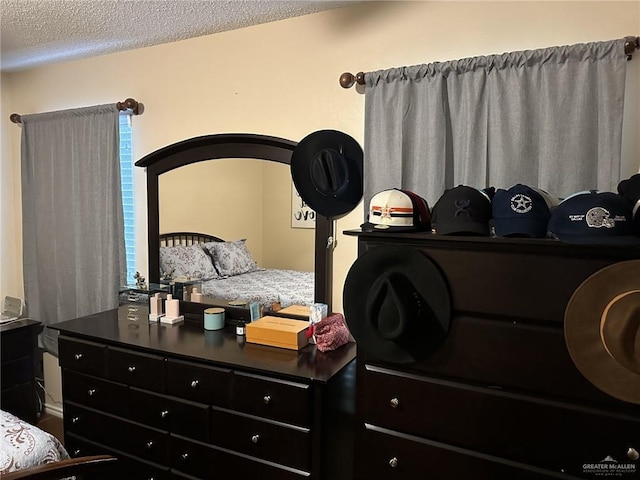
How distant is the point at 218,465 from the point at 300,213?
1191 mm

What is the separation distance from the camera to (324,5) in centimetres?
213

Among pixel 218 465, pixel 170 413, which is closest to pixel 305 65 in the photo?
pixel 170 413

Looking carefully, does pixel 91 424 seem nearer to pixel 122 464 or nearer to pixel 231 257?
pixel 122 464

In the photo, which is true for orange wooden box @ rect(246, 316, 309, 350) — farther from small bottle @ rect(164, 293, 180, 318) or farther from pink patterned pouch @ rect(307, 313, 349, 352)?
small bottle @ rect(164, 293, 180, 318)

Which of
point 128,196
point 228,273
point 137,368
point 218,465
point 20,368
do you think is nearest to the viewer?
point 218,465

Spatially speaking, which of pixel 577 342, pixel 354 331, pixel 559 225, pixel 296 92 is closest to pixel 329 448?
pixel 354 331

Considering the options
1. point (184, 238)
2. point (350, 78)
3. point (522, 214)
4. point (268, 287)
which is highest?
point (350, 78)

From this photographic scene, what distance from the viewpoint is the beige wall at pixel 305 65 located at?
1.75 m

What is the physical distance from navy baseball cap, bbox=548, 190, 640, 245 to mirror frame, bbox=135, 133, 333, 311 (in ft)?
3.83

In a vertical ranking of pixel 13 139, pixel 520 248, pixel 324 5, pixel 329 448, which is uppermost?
pixel 324 5

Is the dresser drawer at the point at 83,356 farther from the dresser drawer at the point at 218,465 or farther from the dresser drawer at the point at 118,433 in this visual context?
the dresser drawer at the point at 218,465

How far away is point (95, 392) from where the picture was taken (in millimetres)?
2234

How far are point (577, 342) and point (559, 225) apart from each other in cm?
33

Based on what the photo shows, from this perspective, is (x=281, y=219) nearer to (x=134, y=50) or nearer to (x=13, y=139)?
(x=134, y=50)
